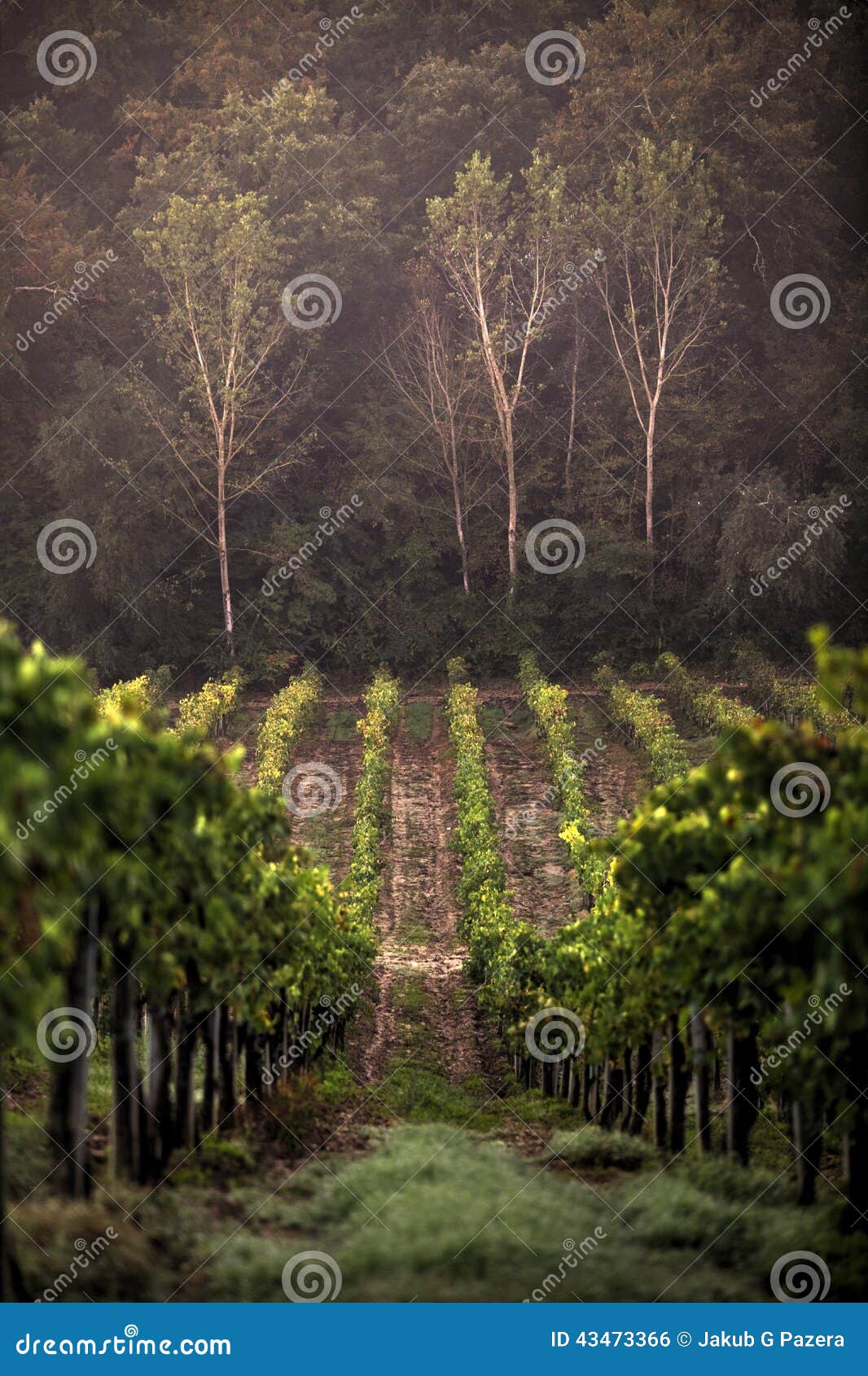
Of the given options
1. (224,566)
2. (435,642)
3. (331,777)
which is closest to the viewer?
(331,777)

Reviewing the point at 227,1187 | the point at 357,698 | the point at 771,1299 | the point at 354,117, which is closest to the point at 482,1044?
the point at 227,1187

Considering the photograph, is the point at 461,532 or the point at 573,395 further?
the point at 573,395

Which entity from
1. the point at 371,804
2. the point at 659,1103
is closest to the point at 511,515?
the point at 371,804

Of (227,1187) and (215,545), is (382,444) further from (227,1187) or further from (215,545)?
(227,1187)

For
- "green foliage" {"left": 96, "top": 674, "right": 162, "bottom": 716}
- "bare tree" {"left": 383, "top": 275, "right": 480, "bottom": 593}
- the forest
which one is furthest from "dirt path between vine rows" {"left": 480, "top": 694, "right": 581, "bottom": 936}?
"bare tree" {"left": 383, "top": 275, "right": 480, "bottom": 593}

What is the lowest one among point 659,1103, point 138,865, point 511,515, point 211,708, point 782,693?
point 211,708

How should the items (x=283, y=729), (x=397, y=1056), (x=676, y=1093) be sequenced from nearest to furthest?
(x=676, y=1093) < (x=397, y=1056) < (x=283, y=729)

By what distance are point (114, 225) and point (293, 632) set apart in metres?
17.2

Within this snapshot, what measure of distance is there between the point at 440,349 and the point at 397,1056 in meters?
30.2

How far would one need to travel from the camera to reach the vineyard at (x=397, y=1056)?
6.63m

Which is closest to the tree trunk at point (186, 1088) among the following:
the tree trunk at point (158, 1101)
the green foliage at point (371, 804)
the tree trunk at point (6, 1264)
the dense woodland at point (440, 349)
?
the tree trunk at point (158, 1101)

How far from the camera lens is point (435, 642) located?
4012 centimetres

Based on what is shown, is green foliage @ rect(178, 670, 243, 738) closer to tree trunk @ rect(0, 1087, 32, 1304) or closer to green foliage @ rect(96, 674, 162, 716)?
green foliage @ rect(96, 674, 162, 716)

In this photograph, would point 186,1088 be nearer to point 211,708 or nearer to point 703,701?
point 703,701
